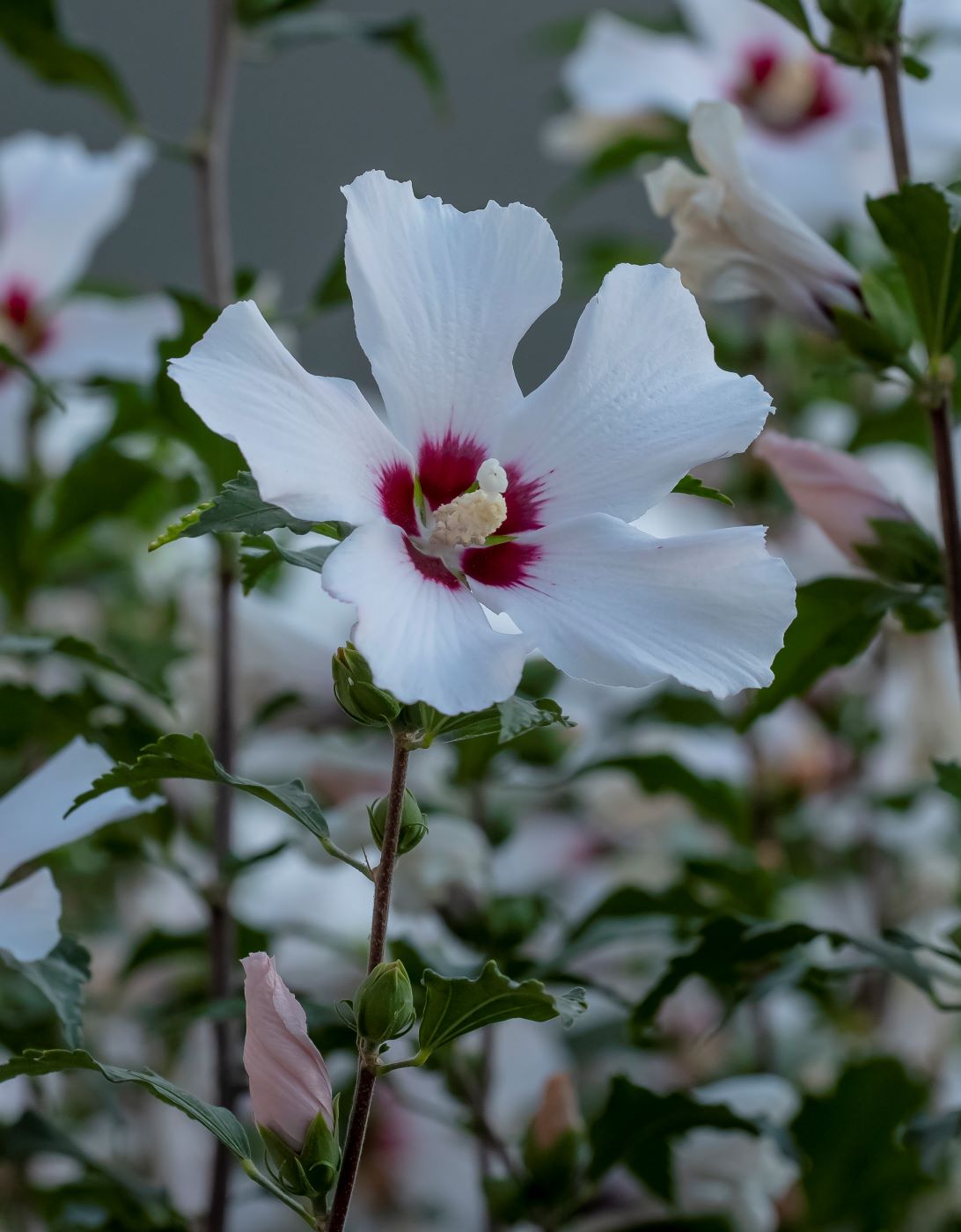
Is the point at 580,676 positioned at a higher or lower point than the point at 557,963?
higher

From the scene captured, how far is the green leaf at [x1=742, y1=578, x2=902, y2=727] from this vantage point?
20.1 inches

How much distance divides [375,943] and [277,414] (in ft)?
0.38

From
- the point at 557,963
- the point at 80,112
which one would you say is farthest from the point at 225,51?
the point at 80,112

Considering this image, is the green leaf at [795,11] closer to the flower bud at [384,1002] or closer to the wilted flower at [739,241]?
the wilted flower at [739,241]

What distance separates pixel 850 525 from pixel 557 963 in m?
0.18

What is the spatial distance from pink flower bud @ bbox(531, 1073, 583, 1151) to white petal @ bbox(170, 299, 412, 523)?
0.28m

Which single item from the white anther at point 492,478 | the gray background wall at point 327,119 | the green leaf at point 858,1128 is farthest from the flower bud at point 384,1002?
the gray background wall at point 327,119

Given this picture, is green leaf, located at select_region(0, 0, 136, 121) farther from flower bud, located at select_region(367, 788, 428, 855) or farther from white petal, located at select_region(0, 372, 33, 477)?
flower bud, located at select_region(367, 788, 428, 855)

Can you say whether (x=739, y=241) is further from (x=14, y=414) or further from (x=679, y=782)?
(x=14, y=414)

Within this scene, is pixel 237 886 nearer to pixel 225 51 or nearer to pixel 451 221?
pixel 225 51

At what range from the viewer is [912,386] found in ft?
1.62

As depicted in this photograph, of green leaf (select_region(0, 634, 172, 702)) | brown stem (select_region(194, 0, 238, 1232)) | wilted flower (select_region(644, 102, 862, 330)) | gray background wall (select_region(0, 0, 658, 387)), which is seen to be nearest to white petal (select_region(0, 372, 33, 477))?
brown stem (select_region(194, 0, 238, 1232))

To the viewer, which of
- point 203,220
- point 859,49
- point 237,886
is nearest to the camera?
point 859,49

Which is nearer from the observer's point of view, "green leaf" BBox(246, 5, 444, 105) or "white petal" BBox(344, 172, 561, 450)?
"white petal" BBox(344, 172, 561, 450)
